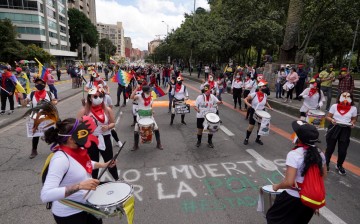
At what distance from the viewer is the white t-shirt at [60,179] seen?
2.32 meters

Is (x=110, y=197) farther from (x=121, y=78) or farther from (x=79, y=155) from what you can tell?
(x=121, y=78)

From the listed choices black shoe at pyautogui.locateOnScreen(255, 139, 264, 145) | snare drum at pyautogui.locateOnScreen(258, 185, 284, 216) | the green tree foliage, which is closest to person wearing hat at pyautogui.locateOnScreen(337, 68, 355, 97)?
black shoe at pyautogui.locateOnScreen(255, 139, 264, 145)

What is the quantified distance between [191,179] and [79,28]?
3450 inches

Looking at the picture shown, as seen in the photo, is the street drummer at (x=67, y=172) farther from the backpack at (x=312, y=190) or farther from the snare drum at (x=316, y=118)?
the snare drum at (x=316, y=118)

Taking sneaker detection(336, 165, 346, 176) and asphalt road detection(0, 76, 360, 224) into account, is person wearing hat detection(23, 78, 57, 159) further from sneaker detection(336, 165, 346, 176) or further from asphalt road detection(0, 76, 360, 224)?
sneaker detection(336, 165, 346, 176)

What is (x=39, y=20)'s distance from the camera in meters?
57.9

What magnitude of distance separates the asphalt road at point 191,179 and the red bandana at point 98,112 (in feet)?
4.87

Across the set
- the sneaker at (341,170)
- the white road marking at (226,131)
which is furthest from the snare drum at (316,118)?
the white road marking at (226,131)

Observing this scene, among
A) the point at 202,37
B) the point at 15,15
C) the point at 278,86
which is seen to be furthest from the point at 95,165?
the point at 15,15

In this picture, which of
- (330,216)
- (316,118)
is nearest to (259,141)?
(316,118)

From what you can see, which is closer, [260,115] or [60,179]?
[60,179]

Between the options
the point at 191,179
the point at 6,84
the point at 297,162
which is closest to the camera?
the point at 297,162

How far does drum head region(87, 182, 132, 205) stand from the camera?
9.16ft

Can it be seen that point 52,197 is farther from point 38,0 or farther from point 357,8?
point 38,0
